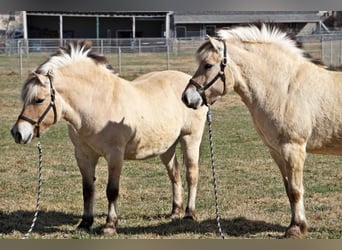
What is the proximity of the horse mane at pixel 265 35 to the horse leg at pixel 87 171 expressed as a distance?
1847mm

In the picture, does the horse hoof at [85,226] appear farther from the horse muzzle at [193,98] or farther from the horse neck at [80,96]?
the horse muzzle at [193,98]

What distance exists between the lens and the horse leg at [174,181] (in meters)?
6.23

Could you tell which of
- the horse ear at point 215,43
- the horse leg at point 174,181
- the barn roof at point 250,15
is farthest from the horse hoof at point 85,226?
the barn roof at point 250,15

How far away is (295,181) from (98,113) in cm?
204

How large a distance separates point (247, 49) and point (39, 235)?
9.35ft

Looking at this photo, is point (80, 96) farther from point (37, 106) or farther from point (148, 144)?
point (148, 144)

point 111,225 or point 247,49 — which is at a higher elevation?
point 247,49

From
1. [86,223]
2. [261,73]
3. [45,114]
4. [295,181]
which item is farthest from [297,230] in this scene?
[45,114]

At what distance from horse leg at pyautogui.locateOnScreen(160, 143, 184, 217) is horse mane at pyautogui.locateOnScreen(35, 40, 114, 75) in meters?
1.53

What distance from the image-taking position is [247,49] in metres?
4.82

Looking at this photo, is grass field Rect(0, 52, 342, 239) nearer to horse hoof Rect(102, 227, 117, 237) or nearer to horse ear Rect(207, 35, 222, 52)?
horse hoof Rect(102, 227, 117, 237)

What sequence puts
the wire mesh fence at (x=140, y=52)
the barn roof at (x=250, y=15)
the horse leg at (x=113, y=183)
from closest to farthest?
1. the barn roof at (x=250, y=15)
2. the horse leg at (x=113, y=183)
3. the wire mesh fence at (x=140, y=52)
